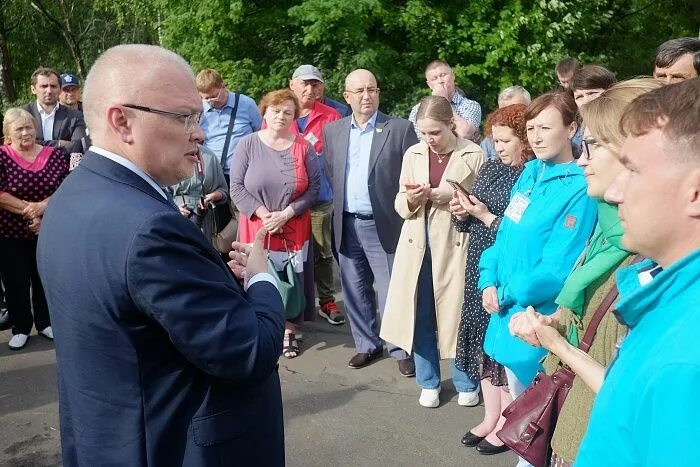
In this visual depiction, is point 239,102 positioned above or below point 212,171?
above

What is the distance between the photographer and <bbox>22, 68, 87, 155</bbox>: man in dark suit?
6.42 metres

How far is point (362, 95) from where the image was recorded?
4.62 meters

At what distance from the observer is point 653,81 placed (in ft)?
6.72

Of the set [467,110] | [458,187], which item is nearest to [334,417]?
[458,187]

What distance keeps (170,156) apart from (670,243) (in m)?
1.21

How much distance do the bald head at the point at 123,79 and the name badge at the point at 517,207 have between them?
5.30ft

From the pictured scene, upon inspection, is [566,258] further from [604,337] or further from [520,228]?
[604,337]

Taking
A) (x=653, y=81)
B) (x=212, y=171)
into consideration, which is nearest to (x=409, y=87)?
(x=212, y=171)

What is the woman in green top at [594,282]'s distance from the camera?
6.38 ft

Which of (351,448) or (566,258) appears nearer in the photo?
(566,258)

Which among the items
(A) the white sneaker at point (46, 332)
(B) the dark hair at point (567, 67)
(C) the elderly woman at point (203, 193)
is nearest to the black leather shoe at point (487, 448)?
(C) the elderly woman at point (203, 193)

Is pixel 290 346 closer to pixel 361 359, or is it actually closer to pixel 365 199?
pixel 361 359

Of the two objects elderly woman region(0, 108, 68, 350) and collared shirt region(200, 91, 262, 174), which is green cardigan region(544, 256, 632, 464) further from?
collared shirt region(200, 91, 262, 174)

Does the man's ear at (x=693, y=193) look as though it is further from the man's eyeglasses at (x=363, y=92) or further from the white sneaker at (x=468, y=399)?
the man's eyeglasses at (x=363, y=92)
